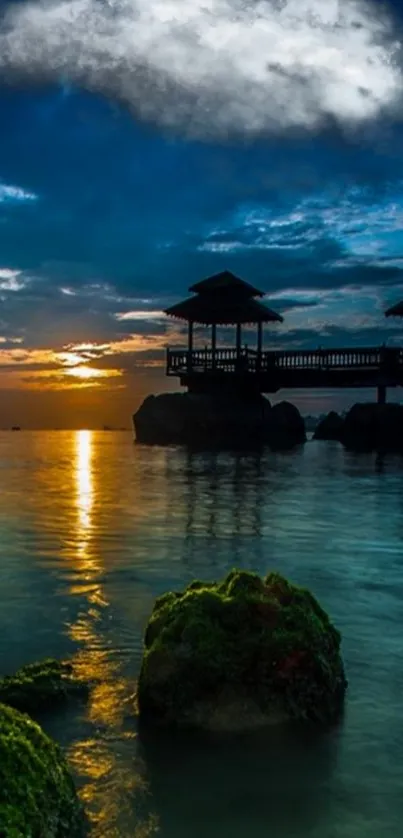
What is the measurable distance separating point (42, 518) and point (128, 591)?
7317mm

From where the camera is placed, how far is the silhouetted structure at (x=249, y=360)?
140ft

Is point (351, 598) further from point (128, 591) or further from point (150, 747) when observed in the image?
point (150, 747)

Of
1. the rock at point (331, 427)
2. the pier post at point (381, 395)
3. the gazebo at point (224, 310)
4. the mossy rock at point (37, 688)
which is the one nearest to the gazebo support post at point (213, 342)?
the gazebo at point (224, 310)

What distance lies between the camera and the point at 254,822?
3.88m

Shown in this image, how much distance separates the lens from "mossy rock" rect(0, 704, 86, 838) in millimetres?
3115

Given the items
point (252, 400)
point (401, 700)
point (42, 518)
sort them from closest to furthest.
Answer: point (401, 700) < point (42, 518) < point (252, 400)

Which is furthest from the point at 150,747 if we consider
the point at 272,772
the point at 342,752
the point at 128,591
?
the point at 128,591

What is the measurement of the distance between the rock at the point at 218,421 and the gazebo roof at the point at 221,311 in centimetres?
498

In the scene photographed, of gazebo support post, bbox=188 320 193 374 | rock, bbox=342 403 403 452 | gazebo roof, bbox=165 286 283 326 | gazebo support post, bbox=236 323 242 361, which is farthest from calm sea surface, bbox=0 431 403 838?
gazebo support post, bbox=188 320 193 374

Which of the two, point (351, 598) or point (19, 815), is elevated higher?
point (19, 815)

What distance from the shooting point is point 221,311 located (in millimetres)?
43875

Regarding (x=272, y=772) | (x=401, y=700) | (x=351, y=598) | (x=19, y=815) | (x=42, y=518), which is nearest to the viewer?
(x=19, y=815)

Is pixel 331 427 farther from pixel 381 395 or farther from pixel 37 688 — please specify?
pixel 37 688

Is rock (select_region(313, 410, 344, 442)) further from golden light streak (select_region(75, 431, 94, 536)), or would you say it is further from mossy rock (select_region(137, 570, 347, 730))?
mossy rock (select_region(137, 570, 347, 730))
